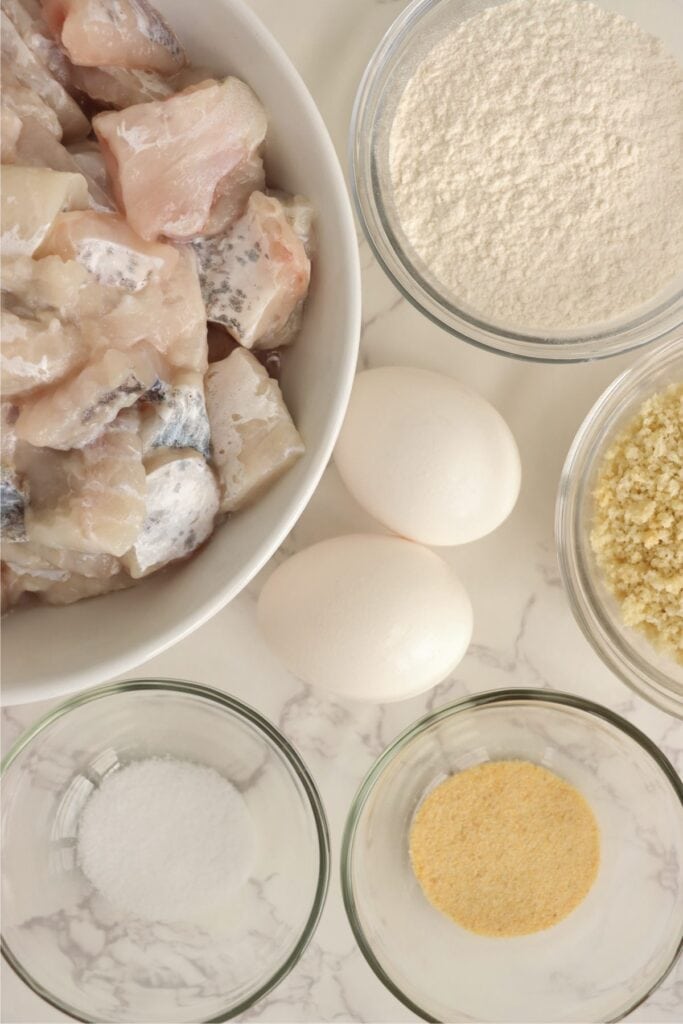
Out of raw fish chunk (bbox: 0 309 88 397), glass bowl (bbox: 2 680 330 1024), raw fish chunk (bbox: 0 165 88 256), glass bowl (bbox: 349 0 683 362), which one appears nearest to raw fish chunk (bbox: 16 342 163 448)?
raw fish chunk (bbox: 0 309 88 397)

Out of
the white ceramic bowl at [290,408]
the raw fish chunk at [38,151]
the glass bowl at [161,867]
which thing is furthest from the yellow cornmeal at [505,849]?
the raw fish chunk at [38,151]

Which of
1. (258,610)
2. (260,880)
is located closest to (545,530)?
(258,610)

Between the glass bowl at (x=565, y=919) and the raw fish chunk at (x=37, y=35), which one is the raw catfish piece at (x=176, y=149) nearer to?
the raw fish chunk at (x=37, y=35)

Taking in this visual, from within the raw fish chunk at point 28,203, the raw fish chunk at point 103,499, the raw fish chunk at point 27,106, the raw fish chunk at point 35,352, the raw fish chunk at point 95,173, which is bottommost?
the raw fish chunk at point 103,499

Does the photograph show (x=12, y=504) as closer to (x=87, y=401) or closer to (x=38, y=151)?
(x=87, y=401)

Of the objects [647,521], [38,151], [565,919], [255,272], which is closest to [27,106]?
[38,151]

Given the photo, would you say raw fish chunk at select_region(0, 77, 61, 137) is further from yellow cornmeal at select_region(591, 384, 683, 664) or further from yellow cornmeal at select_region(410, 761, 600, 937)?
yellow cornmeal at select_region(410, 761, 600, 937)
